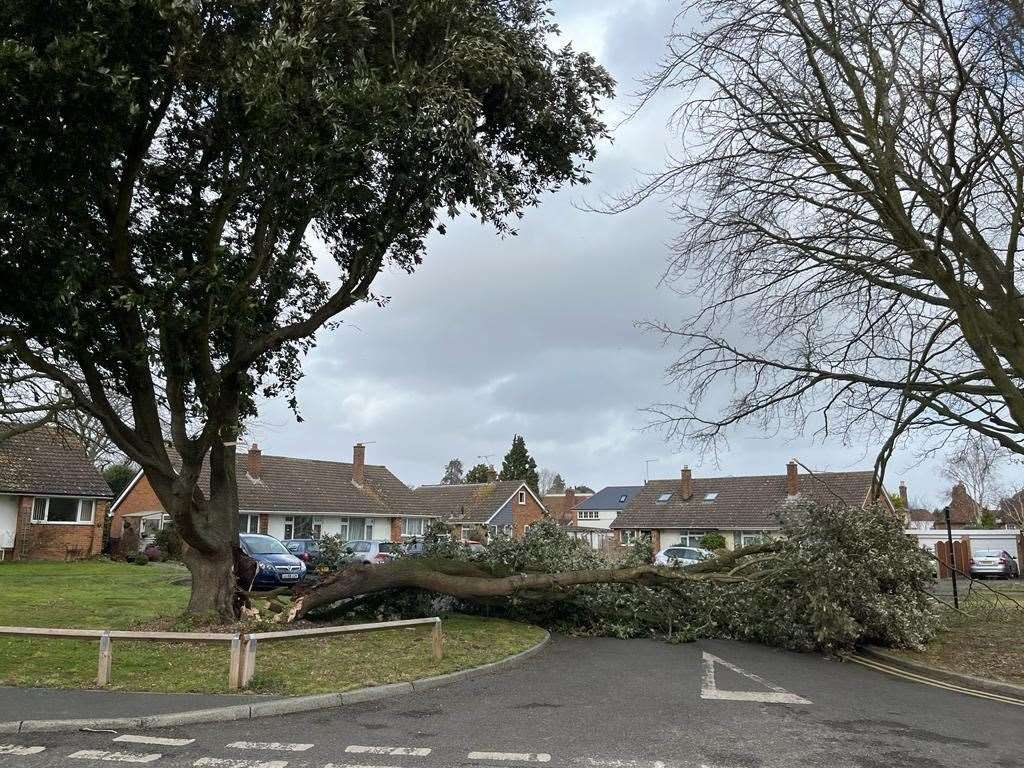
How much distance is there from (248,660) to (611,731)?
3.95 m

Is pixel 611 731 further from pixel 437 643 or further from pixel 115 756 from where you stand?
pixel 115 756

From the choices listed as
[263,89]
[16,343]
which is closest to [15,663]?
[16,343]

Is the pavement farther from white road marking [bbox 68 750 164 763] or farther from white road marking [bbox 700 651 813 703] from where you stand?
white road marking [bbox 700 651 813 703]

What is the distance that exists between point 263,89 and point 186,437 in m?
5.84

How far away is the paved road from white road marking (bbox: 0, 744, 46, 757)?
0.05 m

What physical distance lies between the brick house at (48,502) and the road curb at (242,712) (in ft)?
89.1

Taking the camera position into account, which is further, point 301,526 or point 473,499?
point 473,499

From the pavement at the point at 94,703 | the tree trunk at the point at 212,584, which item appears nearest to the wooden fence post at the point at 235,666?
the pavement at the point at 94,703

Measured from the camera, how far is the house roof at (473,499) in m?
61.2

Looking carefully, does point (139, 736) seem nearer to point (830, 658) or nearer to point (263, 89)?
point (263, 89)

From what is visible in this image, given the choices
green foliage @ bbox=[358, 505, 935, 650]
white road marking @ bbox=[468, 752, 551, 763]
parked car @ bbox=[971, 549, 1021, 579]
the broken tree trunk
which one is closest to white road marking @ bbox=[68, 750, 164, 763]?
white road marking @ bbox=[468, 752, 551, 763]

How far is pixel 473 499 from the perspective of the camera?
63250 millimetres

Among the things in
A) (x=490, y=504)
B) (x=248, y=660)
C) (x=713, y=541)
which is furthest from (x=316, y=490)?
(x=248, y=660)

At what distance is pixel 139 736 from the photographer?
6.98 metres
